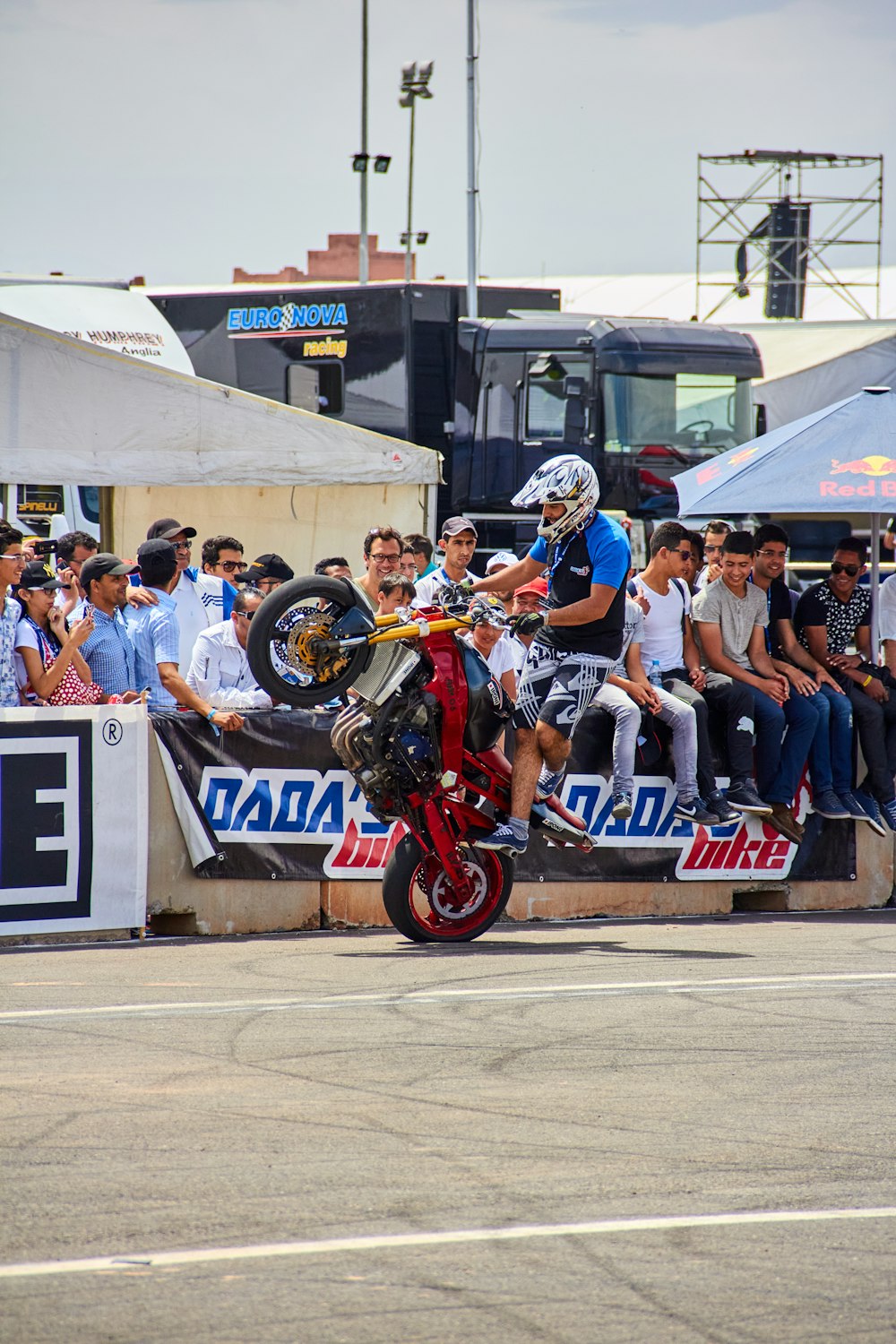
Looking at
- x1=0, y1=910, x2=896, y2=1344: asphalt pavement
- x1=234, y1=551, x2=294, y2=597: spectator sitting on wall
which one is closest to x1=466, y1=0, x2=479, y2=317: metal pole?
x1=234, y1=551, x2=294, y2=597: spectator sitting on wall

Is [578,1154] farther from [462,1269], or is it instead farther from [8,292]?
[8,292]

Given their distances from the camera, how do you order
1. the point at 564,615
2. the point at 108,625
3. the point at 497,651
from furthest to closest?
1. the point at 497,651
2. the point at 108,625
3. the point at 564,615

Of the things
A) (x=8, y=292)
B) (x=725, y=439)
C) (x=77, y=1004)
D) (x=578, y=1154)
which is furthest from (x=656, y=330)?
(x=578, y=1154)

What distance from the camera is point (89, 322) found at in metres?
Answer: 18.6

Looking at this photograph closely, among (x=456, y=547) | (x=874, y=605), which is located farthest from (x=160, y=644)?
(x=874, y=605)

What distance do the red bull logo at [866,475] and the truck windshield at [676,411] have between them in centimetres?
926

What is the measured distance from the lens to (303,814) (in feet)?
29.1

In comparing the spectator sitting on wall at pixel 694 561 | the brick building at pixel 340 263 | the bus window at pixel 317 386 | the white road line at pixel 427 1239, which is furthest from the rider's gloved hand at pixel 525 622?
the brick building at pixel 340 263

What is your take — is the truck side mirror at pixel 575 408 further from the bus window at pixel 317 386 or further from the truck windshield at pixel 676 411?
the bus window at pixel 317 386

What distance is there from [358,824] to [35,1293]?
5495 mm

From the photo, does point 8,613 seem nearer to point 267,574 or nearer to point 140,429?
point 267,574

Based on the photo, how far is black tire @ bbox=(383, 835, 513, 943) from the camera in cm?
778

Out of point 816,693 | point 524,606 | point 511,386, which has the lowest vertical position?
point 816,693

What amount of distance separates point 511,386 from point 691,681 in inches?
405
